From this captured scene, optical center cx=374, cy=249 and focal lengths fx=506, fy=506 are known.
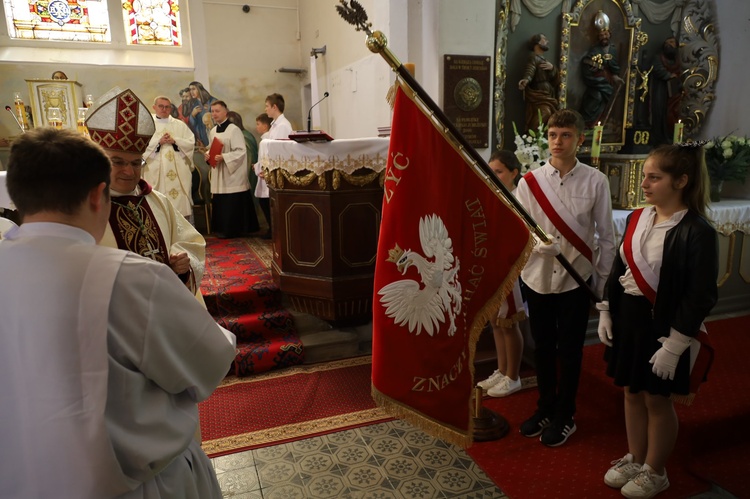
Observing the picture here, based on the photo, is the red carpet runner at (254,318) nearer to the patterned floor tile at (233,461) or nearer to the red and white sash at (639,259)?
the patterned floor tile at (233,461)

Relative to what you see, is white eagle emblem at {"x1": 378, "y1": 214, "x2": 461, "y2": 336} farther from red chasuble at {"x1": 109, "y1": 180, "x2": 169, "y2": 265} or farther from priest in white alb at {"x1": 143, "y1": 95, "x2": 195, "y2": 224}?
priest in white alb at {"x1": 143, "y1": 95, "x2": 195, "y2": 224}

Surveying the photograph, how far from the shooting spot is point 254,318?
167 inches

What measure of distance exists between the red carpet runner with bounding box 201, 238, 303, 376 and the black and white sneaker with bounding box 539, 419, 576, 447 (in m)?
1.97

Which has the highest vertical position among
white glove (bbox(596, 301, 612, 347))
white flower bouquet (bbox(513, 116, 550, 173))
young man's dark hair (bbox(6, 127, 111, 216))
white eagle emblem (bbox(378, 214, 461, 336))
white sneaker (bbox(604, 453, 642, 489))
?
young man's dark hair (bbox(6, 127, 111, 216))

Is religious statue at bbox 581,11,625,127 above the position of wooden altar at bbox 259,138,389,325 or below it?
above

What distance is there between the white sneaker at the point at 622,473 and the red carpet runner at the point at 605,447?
4 centimetres

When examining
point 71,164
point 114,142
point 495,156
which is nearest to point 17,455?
point 71,164

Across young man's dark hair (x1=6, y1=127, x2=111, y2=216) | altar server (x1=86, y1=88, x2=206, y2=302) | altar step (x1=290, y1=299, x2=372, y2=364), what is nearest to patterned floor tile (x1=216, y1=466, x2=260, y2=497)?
altar server (x1=86, y1=88, x2=206, y2=302)

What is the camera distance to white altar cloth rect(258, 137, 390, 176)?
382 centimetres

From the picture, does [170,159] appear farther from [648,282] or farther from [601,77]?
[648,282]

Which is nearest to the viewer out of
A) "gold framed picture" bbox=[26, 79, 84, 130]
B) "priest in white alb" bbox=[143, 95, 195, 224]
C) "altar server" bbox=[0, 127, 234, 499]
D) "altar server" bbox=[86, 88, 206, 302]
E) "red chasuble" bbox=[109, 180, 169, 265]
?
"altar server" bbox=[0, 127, 234, 499]

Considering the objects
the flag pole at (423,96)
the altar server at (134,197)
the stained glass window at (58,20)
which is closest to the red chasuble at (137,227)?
the altar server at (134,197)

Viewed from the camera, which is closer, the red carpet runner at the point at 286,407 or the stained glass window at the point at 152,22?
the red carpet runner at the point at 286,407

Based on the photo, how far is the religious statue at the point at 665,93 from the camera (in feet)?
18.0
